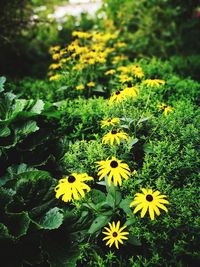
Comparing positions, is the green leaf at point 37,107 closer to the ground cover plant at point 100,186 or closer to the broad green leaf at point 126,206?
the ground cover plant at point 100,186

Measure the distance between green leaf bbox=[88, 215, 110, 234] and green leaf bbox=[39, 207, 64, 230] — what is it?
23cm

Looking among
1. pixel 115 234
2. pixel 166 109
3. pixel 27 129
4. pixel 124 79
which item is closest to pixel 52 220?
pixel 115 234

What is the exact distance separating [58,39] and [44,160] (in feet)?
13.0

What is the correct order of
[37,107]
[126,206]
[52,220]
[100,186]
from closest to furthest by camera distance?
[126,206]
[52,220]
[100,186]
[37,107]

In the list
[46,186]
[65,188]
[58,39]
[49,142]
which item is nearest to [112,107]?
[49,142]

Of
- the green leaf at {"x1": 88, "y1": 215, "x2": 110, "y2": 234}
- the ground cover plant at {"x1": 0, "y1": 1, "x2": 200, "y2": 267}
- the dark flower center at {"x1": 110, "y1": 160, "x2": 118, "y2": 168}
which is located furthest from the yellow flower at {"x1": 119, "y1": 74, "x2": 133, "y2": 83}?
the green leaf at {"x1": 88, "y1": 215, "x2": 110, "y2": 234}

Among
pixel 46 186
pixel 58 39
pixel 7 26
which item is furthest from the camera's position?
pixel 58 39

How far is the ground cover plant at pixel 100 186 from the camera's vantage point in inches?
80.9

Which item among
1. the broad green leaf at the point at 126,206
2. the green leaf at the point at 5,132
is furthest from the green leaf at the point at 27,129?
the broad green leaf at the point at 126,206

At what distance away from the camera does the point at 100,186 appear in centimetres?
270

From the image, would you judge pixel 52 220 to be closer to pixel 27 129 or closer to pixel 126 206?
pixel 126 206

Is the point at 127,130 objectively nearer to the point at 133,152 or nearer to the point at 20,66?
the point at 133,152

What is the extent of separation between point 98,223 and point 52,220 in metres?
0.35

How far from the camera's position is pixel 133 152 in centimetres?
276
